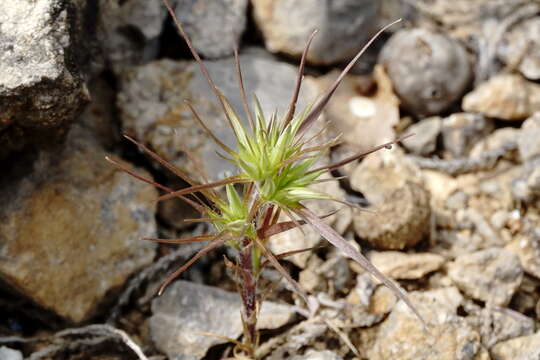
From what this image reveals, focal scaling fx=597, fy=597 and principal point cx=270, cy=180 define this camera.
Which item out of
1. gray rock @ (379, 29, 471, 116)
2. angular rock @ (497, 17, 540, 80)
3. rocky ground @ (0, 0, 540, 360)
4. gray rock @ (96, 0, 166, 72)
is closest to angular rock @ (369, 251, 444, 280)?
rocky ground @ (0, 0, 540, 360)

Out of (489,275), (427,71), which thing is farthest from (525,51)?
(489,275)

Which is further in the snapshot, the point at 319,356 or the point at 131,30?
the point at 131,30

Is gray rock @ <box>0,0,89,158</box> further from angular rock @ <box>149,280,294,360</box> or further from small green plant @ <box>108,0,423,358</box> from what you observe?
angular rock @ <box>149,280,294,360</box>

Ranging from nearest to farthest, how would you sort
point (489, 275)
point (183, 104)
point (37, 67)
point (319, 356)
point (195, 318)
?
point (37, 67) < point (319, 356) < point (195, 318) < point (489, 275) < point (183, 104)

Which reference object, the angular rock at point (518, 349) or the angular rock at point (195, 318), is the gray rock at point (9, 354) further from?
the angular rock at point (518, 349)

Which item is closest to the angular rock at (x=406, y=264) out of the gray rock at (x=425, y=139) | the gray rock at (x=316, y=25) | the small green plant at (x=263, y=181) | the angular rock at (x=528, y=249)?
the angular rock at (x=528, y=249)

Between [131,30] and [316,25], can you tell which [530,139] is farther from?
[131,30]
